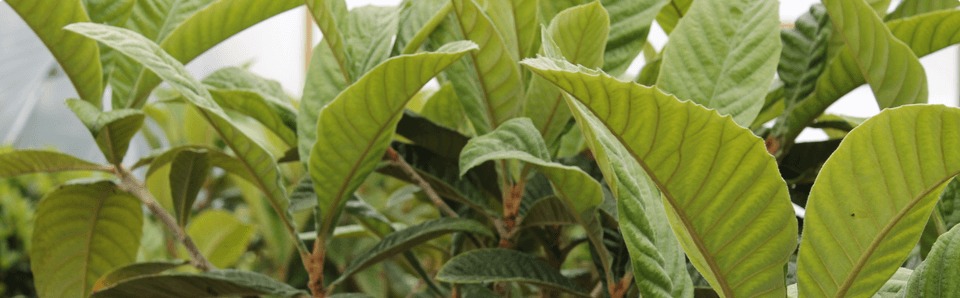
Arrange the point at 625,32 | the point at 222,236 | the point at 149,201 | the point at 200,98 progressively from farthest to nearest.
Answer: the point at 222,236
the point at 149,201
the point at 625,32
the point at 200,98

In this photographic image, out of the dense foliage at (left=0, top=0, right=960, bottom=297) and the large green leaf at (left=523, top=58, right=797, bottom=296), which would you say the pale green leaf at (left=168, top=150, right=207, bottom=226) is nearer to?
the dense foliage at (left=0, top=0, right=960, bottom=297)

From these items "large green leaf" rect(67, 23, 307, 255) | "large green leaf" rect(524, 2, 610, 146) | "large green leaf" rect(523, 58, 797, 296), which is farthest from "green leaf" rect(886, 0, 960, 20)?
"large green leaf" rect(67, 23, 307, 255)

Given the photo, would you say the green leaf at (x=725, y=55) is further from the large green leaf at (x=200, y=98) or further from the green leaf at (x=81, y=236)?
the green leaf at (x=81, y=236)

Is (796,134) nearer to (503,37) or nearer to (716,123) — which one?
(503,37)

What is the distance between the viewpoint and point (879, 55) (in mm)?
629

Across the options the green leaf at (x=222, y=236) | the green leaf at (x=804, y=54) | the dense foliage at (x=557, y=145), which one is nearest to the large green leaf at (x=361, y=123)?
the dense foliage at (x=557, y=145)

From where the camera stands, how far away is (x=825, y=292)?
1.54 feet

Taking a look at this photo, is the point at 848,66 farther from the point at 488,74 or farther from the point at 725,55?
the point at 488,74

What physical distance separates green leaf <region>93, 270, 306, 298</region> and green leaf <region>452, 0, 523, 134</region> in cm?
21

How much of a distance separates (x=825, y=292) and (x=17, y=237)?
211cm

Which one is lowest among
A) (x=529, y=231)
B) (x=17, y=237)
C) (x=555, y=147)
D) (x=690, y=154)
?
(x=17, y=237)

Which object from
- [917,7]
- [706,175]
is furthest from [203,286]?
[917,7]

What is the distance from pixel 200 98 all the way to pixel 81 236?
0.36 m

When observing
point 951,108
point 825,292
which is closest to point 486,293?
point 825,292
